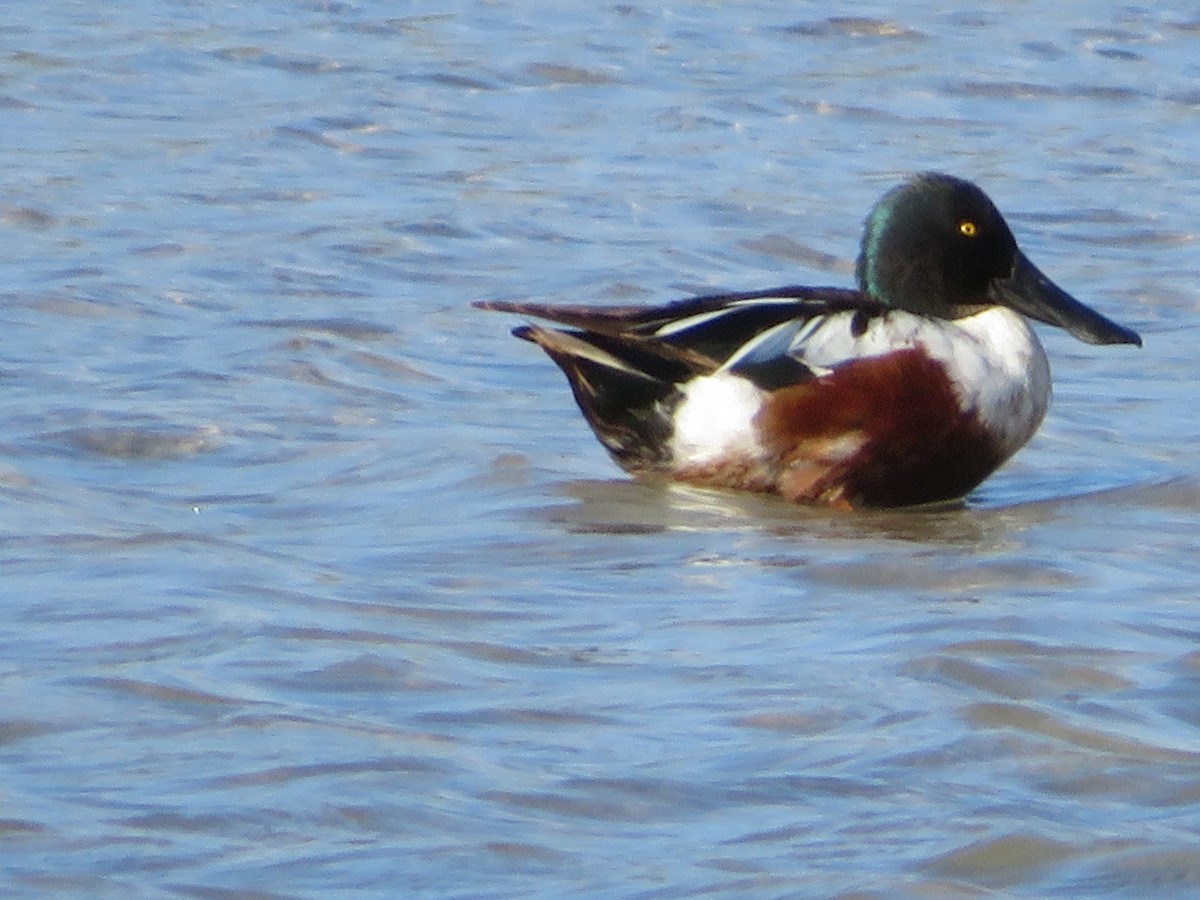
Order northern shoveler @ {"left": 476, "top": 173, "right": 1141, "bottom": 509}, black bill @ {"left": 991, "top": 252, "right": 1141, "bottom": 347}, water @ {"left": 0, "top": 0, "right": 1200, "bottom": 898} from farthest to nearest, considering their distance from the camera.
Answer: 1. black bill @ {"left": 991, "top": 252, "right": 1141, "bottom": 347}
2. northern shoveler @ {"left": 476, "top": 173, "right": 1141, "bottom": 509}
3. water @ {"left": 0, "top": 0, "right": 1200, "bottom": 898}

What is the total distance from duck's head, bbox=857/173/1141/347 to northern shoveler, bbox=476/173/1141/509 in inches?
9.6

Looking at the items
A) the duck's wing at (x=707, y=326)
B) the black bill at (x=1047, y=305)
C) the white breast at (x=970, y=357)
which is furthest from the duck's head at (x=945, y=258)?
the duck's wing at (x=707, y=326)

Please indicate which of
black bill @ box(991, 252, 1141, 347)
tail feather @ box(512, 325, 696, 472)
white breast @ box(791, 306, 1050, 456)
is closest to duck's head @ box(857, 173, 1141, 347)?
black bill @ box(991, 252, 1141, 347)

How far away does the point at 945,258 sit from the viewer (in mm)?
7125

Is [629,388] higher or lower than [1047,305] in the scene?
lower

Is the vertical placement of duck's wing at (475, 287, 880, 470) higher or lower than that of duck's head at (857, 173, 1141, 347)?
lower

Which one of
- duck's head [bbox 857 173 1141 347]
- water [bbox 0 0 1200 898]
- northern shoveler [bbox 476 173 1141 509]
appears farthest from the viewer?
duck's head [bbox 857 173 1141 347]

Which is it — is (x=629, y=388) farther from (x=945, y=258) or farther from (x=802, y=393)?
(x=945, y=258)

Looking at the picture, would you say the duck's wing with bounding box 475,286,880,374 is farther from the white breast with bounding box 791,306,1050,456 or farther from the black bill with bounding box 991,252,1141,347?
the black bill with bounding box 991,252,1141,347

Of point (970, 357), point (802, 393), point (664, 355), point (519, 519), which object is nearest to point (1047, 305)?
point (970, 357)

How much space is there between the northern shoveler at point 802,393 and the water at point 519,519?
12 cm

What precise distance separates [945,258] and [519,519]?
1.48 meters

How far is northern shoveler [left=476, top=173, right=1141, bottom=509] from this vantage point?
6.65 meters

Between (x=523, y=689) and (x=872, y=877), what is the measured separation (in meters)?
1.01
